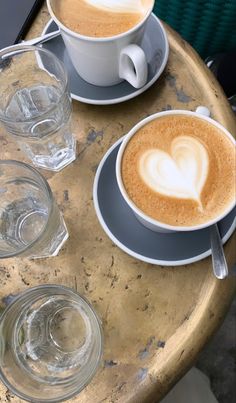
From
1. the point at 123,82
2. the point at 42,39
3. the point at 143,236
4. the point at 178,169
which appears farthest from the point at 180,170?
the point at 42,39

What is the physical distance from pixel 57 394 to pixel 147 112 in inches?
17.1

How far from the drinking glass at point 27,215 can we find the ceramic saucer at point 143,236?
2.7 inches

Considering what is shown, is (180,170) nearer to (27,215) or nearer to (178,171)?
(178,171)

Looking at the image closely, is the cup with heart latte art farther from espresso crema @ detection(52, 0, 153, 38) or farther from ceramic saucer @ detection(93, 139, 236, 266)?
espresso crema @ detection(52, 0, 153, 38)

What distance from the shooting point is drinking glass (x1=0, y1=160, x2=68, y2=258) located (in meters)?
0.65

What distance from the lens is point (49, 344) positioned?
0.68 metres

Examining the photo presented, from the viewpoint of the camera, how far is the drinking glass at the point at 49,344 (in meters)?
0.60

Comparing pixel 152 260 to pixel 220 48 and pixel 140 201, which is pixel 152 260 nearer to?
pixel 140 201

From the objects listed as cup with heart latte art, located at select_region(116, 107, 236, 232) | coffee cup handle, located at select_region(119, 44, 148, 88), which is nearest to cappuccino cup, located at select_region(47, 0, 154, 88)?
coffee cup handle, located at select_region(119, 44, 148, 88)

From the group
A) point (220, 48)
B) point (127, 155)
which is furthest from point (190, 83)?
point (220, 48)

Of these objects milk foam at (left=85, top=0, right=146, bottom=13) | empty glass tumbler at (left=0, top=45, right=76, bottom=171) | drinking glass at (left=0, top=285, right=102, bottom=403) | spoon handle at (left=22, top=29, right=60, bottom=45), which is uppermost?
milk foam at (left=85, top=0, right=146, bottom=13)

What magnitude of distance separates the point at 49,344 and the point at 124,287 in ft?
0.42

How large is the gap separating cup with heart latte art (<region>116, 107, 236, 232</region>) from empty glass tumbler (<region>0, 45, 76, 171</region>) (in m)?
0.11

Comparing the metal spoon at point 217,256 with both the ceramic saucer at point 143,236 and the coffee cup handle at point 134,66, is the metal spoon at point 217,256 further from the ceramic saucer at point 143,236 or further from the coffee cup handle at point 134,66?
the coffee cup handle at point 134,66
